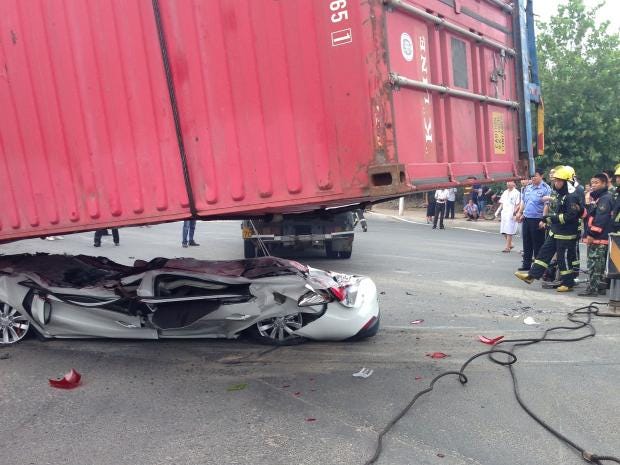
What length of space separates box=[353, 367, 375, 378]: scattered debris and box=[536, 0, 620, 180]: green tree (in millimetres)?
18423

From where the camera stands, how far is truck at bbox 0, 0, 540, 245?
12.5 ft

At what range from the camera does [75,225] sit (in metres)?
4.64

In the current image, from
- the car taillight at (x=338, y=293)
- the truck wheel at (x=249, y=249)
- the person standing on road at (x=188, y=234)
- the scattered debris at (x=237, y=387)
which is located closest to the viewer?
the scattered debris at (x=237, y=387)

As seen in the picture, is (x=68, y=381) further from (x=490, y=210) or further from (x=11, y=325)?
(x=490, y=210)

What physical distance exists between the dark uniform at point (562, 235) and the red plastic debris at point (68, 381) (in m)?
6.48

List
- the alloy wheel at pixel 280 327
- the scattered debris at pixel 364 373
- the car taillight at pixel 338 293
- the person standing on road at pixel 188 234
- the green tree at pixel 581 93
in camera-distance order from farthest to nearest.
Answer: the green tree at pixel 581 93 < the person standing on road at pixel 188 234 < the alloy wheel at pixel 280 327 < the car taillight at pixel 338 293 < the scattered debris at pixel 364 373

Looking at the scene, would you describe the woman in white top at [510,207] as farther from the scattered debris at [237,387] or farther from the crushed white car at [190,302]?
the scattered debris at [237,387]

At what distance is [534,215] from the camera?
9.62 meters

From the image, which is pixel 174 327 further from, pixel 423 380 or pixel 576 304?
pixel 576 304

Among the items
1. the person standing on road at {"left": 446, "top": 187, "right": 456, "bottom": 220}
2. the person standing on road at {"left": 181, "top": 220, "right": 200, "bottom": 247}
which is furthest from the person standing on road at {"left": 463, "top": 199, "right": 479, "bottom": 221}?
the person standing on road at {"left": 181, "top": 220, "right": 200, "bottom": 247}

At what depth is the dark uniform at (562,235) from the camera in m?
8.34

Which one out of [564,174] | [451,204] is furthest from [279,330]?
[451,204]

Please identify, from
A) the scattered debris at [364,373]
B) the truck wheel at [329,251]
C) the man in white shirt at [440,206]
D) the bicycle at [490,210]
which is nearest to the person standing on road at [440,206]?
the man in white shirt at [440,206]

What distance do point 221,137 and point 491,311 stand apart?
14.6 feet
